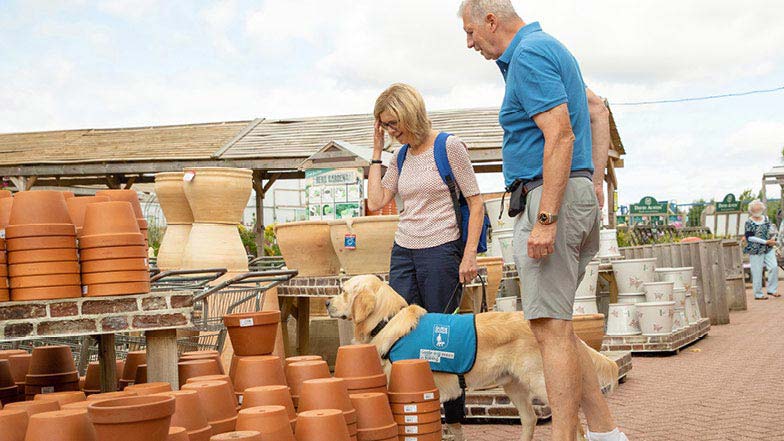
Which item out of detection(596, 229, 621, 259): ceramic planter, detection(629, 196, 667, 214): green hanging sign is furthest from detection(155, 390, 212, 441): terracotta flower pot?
detection(629, 196, 667, 214): green hanging sign

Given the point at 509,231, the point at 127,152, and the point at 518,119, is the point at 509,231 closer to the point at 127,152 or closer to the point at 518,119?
the point at 518,119

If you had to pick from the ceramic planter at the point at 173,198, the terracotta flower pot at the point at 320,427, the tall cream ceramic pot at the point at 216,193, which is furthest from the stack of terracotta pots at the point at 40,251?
the ceramic planter at the point at 173,198

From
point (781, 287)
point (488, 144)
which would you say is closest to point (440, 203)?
point (488, 144)

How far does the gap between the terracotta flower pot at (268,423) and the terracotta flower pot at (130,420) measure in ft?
1.59

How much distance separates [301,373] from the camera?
12.0ft

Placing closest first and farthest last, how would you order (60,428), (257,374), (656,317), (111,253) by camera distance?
(60,428), (111,253), (257,374), (656,317)

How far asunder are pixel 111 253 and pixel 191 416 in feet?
2.61

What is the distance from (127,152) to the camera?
19094 millimetres

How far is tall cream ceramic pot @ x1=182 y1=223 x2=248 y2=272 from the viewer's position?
616 cm

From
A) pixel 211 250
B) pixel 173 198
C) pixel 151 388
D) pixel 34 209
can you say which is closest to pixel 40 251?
pixel 34 209

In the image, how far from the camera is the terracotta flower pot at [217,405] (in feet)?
9.92

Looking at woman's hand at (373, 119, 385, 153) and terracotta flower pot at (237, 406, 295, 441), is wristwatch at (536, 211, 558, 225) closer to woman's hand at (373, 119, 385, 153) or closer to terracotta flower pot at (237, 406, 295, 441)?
terracotta flower pot at (237, 406, 295, 441)

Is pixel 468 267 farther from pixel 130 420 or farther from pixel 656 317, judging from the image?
pixel 656 317

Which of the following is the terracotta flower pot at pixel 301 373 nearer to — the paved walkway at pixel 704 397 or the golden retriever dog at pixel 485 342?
the golden retriever dog at pixel 485 342
